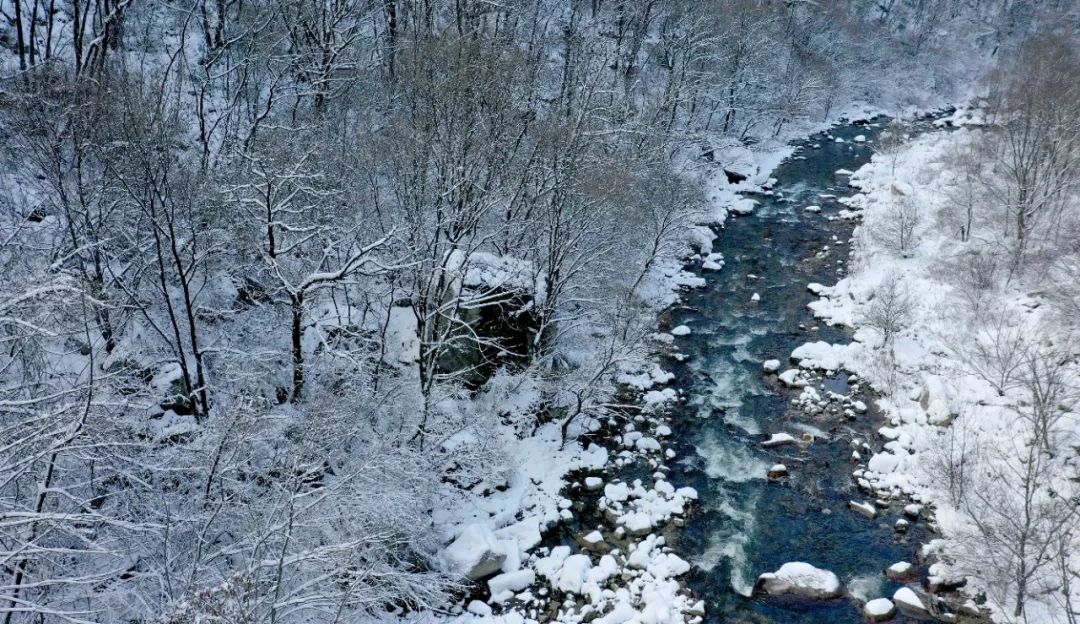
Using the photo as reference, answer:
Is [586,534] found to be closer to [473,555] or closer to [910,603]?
[473,555]

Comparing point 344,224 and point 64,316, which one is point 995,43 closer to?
point 344,224

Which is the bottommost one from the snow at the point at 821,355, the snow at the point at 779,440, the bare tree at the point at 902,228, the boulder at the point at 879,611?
the boulder at the point at 879,611

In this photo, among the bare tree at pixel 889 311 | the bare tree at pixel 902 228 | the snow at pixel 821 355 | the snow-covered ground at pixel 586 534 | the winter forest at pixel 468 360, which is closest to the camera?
the winter forest at pixel 468 360

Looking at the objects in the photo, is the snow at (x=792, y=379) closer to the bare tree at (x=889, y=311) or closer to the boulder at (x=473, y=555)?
the bare tree at (x=889, y=311)

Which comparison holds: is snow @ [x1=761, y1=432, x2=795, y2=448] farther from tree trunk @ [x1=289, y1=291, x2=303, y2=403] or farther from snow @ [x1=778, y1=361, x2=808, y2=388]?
tree trunk @ [x1=289, y1=291, x2=303, y2=403]

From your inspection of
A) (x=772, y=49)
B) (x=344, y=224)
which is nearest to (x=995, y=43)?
(x=772, y=49)

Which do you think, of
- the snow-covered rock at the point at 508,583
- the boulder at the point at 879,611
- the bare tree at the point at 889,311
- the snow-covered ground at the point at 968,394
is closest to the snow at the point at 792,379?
the snow-covered ground at the point at 968,394
